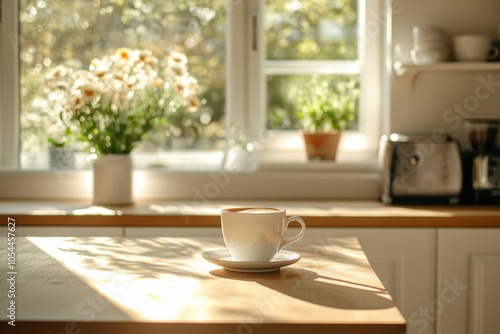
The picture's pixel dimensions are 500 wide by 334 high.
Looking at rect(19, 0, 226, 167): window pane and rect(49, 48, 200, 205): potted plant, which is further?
rect(19, 0, 226, 167): window pane

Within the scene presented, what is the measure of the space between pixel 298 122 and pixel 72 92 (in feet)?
3.48

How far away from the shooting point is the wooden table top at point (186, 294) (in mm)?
1023

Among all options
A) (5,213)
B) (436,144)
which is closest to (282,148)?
(436,144)

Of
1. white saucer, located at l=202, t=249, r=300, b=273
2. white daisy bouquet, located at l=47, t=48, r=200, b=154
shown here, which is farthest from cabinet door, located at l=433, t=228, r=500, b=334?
white saucer, located at l=202, t=249, r=300, b=273

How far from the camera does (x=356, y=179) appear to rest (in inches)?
128

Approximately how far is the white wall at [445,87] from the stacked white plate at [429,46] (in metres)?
0.11

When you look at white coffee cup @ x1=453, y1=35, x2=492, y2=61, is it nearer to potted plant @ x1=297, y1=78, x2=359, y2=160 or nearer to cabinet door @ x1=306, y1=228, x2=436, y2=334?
potted plant @ x1=297, y1=78, x2=359, y2=160

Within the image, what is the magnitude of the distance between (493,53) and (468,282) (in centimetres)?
96

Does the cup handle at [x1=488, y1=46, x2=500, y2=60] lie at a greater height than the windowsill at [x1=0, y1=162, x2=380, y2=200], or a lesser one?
greater

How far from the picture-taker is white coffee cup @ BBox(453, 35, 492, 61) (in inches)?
120

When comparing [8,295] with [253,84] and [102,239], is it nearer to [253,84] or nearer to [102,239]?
[102,239]

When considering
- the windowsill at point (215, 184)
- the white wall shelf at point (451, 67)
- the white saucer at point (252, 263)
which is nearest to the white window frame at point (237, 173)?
the windowsill at point (215, 184)

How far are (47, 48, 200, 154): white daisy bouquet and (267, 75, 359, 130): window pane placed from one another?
0.56 meters

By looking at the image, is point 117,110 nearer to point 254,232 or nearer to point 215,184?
point 215,184
